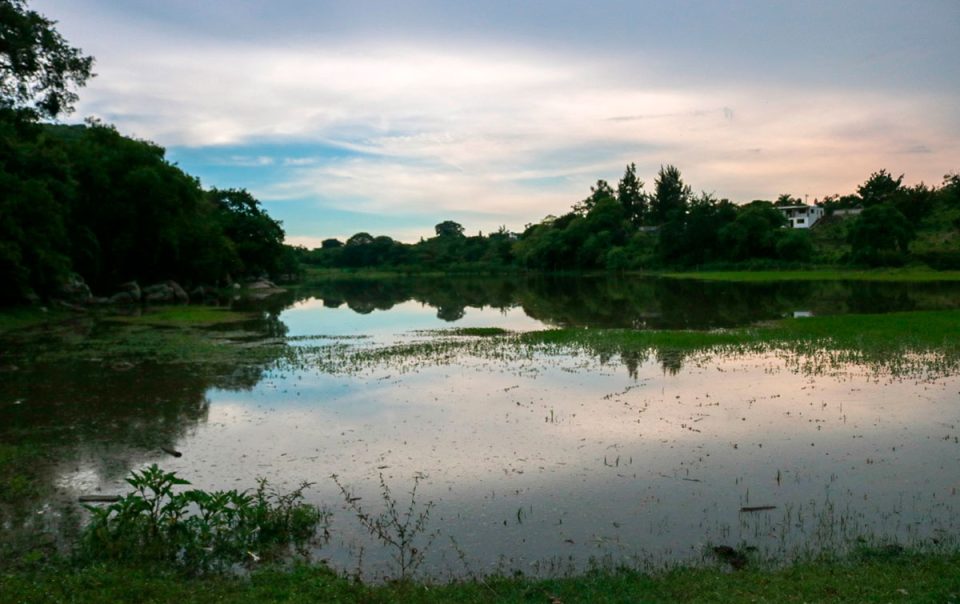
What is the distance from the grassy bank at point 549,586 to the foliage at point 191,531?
0.53 metres

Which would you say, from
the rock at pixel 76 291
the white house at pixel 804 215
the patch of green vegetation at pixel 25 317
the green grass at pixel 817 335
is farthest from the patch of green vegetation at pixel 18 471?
the white house at pixel 804 215

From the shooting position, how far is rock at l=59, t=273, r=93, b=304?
1869 inches

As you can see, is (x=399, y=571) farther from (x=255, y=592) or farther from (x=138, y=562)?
(x=138, y=562)

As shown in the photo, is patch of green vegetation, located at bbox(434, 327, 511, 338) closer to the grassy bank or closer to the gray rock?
the grassy bank

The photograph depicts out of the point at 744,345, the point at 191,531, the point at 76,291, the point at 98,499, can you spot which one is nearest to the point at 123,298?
the point at 76,291

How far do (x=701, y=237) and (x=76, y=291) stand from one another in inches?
3479

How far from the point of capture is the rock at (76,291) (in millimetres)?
47469

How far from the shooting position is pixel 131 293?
56094 millimetres

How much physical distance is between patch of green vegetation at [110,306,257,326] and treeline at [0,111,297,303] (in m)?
4.96

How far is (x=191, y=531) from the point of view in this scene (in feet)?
28.9

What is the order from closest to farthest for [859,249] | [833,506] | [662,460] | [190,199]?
[833,506], [662,460], [190,199], [859,249]

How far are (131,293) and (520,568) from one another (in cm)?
5635

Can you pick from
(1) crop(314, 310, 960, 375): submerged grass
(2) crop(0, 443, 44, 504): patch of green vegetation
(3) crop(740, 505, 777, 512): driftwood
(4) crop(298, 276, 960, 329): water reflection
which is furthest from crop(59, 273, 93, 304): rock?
(3) crop(740, 505, 777, 512): driftwood

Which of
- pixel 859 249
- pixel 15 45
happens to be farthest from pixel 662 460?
pixel 859 249
